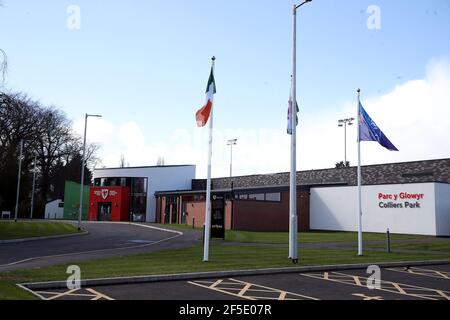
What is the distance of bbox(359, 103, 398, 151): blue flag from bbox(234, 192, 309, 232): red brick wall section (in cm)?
2391

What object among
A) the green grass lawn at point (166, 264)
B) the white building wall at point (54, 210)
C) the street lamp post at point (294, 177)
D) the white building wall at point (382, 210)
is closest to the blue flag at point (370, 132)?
the street lamp post at point (294, 177)


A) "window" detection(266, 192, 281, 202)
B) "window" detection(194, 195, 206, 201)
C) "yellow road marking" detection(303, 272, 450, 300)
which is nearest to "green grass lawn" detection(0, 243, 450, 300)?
"yellow road marking" detection(303, 272, 450, 300)

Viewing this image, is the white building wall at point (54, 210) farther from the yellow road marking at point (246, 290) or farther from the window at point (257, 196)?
the yellow road marking at point (246, 290)

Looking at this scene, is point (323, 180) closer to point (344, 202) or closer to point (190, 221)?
point (344, 202)

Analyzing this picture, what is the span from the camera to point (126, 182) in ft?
209

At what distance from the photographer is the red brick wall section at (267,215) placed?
42.9 m

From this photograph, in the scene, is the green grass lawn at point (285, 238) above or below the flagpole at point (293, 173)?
below

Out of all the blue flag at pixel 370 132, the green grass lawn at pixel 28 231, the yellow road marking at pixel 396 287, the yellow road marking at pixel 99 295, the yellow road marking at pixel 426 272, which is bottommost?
the yellow road marking at pixel 99 295

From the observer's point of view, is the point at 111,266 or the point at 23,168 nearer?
the point at 111,266

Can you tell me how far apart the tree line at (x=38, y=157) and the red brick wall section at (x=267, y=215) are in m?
24.6

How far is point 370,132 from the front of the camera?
19672 mm

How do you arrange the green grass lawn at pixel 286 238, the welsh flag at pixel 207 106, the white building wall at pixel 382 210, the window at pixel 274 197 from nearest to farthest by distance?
the welsh flag at pixel 207 106 < the green grass lawn at pixel 286 238 < the white building wall at pixel 382 210 < the window at pixel 274 197
